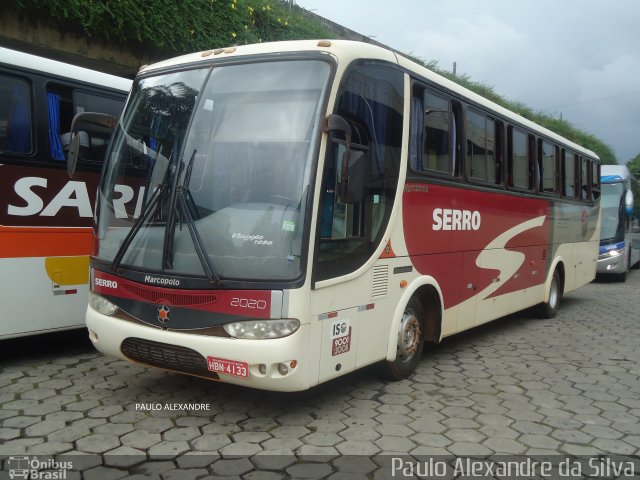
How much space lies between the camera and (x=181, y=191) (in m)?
4.67

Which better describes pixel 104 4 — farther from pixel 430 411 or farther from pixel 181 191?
pixel 430 411

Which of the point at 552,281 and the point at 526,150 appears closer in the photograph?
the point at 526,150

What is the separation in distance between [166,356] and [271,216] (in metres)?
1.33

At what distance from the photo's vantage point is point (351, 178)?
15.1 feet

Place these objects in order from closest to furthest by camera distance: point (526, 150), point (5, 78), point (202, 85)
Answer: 1. point (202, 85)
2. point (5, 78)
3. point (526, 150)

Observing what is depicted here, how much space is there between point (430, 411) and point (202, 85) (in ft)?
10.8

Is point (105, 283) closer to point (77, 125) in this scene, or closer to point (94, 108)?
point (77, 125)

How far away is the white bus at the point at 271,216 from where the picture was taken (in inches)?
173

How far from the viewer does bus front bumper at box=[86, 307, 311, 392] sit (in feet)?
14.0

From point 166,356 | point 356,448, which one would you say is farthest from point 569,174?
point 166,356

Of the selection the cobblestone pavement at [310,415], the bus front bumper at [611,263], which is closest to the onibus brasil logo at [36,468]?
the cobblestone pavement at [310,415]

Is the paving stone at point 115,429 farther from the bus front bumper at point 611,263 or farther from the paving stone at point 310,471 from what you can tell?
the bus front bumper at point 611,263

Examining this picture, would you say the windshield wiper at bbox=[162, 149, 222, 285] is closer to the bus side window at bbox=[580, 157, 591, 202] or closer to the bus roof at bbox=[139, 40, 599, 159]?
the bus roof at bbox=[139, 40, 599, 159]

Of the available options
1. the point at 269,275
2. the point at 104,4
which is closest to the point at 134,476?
the point at 269,275
